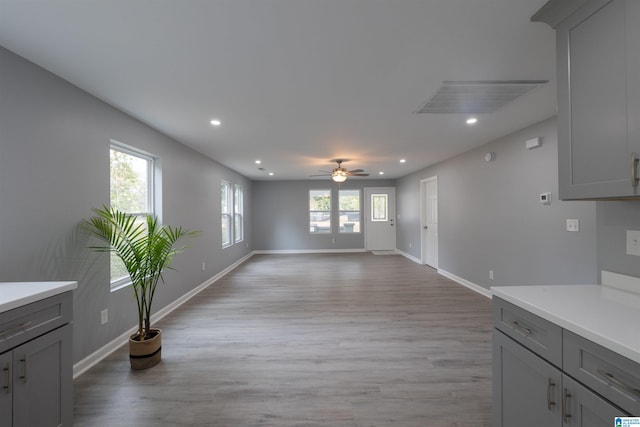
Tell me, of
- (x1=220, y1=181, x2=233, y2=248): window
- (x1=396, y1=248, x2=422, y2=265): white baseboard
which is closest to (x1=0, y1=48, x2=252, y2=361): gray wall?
(x1=220, y1=181, x2=233, y2=248): window

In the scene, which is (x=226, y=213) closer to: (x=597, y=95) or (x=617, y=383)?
(x=597, y=95)

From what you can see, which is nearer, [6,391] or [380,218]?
[6,391]

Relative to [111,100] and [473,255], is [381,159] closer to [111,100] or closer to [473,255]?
[473,255]

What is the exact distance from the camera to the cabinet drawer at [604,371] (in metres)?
0.88

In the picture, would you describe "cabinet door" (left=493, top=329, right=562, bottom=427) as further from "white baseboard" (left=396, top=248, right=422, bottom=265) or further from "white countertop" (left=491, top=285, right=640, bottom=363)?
"white baseboard" (left=396, top=248, right=422, bottom=265)

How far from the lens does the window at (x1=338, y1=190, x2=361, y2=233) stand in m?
8.80

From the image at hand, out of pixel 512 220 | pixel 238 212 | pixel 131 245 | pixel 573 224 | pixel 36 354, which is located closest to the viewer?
pixel 36 354

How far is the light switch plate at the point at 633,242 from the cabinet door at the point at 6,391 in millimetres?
3150

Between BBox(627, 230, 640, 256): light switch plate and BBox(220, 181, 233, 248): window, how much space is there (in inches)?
237

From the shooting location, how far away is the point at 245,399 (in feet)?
6.54

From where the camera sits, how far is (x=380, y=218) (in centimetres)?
884

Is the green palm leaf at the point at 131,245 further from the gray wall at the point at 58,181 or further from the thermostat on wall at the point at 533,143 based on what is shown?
the thermostat on wall at the point at 533,143

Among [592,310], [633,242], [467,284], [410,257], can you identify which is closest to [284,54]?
[592,310]

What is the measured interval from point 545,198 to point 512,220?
63cm
